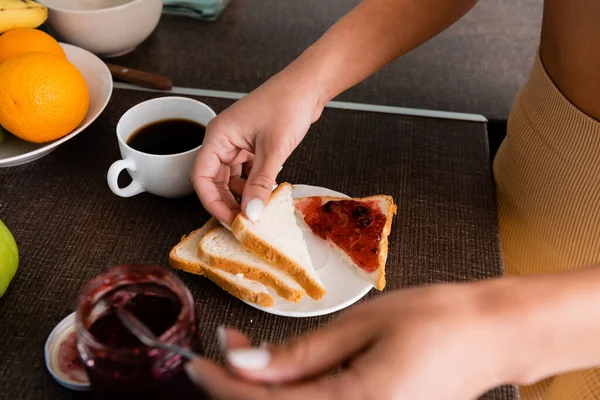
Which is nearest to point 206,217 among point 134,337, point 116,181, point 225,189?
point 225,189

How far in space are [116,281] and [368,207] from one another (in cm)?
47

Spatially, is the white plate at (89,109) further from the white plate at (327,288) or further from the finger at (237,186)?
the white plate at (327,288)

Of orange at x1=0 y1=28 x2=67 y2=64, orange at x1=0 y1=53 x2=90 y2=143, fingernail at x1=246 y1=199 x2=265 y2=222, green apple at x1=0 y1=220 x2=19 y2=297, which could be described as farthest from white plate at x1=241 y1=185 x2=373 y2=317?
orange at x1=0 y1=28 x2=67 y2=64

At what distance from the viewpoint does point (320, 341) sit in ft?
1.91

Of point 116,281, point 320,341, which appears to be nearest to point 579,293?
point 320,341

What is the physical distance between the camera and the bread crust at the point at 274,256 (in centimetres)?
89

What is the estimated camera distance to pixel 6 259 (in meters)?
0.86

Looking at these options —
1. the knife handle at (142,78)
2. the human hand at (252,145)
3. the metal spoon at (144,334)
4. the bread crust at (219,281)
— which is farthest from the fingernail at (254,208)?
the knife handle at (142,78)

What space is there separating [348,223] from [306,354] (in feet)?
1.38

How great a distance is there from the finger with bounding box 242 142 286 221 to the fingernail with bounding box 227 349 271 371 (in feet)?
1.24

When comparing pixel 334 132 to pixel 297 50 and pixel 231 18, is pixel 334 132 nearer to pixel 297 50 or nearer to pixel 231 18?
pixel 297 50

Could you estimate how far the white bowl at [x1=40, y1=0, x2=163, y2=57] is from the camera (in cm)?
131

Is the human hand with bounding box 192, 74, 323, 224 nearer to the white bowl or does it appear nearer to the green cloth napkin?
the white bowl

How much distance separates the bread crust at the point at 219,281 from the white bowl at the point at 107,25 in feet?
2.05
